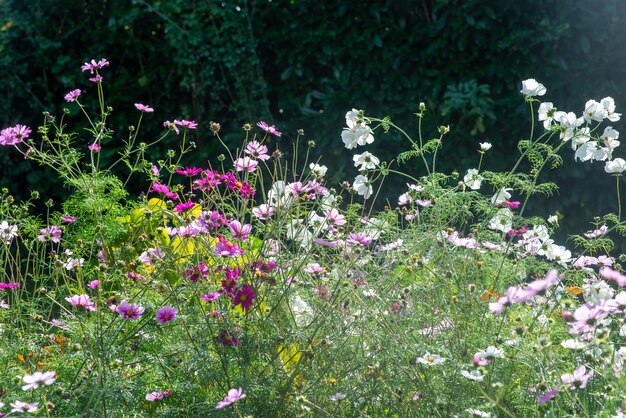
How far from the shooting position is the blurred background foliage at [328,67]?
15.3 ft

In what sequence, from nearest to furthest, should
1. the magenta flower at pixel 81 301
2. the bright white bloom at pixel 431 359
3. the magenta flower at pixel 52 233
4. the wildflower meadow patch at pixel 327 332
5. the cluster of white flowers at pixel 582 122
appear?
1. the bright white bloom at pixel 431 359
2. the wildflower meadow patch at pixel 327 332
3. the magenta flower at pixel 81 301
4. the cluster of white flowers at pixel 582 122
5. the magenta flower at pixel 52 233

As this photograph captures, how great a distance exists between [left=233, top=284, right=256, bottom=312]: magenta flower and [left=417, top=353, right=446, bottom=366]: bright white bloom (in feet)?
1.49

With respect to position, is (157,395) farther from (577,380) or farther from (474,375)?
(577,380)

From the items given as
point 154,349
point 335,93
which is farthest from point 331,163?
point 154,349

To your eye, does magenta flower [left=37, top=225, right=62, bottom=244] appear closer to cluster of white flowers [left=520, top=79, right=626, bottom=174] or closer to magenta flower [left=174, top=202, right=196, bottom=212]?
magenta flower [left=174, top=202, right=196, bottom=212]

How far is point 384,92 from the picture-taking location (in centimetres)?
495

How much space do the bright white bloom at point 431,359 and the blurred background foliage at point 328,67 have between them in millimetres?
2894

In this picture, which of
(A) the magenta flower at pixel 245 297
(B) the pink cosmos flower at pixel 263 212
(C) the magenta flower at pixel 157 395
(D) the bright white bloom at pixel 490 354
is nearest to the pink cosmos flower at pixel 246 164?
(B) the pink cosmos flower at pixel 263 212

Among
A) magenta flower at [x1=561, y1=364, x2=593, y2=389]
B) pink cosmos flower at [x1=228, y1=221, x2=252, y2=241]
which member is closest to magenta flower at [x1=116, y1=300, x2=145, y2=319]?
pink cosmos flower at [x1=228, y1=221, x2=252, y2=241]

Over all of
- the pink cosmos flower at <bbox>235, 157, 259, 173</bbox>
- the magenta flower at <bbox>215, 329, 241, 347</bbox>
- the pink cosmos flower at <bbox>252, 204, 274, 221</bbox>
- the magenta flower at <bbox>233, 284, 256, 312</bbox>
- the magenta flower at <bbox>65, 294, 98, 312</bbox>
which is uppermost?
the pink cosmos flower at <bbox>235, 157, 259, 173</bbox>

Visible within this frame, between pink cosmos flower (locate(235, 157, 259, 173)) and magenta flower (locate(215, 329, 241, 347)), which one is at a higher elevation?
pink cosmos flower (locate(235, 157, 259, 173))

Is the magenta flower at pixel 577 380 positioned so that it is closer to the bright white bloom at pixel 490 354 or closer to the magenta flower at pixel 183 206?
the bright white bloom at pixel 490 354

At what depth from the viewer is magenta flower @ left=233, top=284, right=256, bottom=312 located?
2150 mm

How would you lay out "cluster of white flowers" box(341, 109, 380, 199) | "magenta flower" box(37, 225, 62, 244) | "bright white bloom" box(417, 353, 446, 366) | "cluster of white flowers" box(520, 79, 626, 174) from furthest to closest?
"magenta flower" box(37, 225, 62, 244)
"cluster of white flowers" box(341, 109, 380, 199)
"cluster of white flowers" box(520, 79, 626, 174)
"bright white bloom" box(417, 353, 446, 366)
